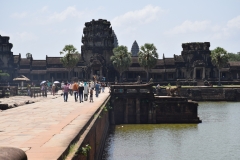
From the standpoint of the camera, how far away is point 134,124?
3994 centimetres

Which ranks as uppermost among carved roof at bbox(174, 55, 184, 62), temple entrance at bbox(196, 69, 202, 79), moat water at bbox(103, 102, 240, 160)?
carved roof at bbox(174, 55, 184, 62)

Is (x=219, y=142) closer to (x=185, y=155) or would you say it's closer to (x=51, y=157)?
(x=185, y=155)

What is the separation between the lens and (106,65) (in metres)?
91.6

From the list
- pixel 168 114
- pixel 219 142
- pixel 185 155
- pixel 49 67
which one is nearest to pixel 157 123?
pixel 168 114

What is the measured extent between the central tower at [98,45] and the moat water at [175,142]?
51.6 metres

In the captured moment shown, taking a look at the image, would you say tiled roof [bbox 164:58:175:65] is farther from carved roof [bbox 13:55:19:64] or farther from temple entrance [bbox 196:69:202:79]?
carved roof [bbox 13:55:19:64]

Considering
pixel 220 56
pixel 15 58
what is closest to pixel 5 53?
pixel 15 58

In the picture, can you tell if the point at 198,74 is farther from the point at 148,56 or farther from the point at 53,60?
the point at 53,60

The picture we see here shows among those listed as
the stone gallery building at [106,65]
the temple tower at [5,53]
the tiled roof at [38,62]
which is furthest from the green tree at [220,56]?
the temple tower at [5,53]

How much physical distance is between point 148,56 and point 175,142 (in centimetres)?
6079

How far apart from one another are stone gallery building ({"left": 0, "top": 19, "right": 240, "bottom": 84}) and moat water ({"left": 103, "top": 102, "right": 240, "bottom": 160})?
54.2m

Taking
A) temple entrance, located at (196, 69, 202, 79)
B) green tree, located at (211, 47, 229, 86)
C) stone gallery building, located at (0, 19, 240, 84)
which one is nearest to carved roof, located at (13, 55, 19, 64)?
stone gallery building, located at (0, 19, 240, 84)

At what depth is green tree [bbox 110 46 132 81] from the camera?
3529 inches

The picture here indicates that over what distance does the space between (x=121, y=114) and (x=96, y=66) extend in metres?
49.5
